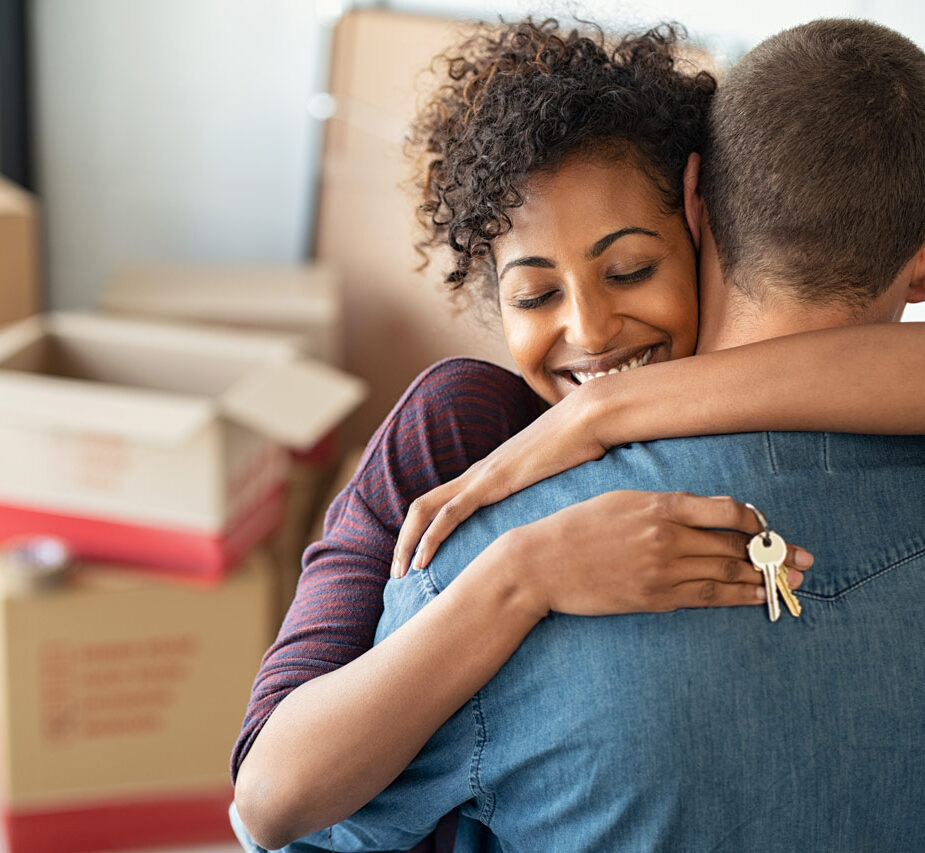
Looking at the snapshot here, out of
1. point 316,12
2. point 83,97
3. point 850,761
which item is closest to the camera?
point 850,761

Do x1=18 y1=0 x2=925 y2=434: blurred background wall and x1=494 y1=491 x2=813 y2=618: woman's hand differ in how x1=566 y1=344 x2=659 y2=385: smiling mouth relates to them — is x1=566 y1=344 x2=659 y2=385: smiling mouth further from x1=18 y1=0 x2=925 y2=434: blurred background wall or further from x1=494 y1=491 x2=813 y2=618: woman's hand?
x1=18 y1=0 x2=925 y2=434: blurred background wall

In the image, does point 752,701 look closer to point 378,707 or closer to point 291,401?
point 378,707

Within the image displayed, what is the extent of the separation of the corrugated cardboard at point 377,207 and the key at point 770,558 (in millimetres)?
1859

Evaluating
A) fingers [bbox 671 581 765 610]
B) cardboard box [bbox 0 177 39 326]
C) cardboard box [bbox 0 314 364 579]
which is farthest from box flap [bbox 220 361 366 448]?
fingers [bbox 671 581 765 610]

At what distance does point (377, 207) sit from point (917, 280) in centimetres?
203

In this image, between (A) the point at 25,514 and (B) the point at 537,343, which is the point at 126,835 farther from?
(B) the point at 537,343

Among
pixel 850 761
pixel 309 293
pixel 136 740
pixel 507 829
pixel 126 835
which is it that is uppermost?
pixel 850 761

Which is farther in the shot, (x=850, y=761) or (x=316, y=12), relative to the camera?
(x=316, y=12)

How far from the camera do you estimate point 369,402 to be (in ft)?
9.59

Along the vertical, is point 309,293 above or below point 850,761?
below

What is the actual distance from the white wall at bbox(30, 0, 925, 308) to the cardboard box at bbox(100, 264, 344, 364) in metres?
0.30

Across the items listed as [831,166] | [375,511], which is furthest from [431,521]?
[831,166]

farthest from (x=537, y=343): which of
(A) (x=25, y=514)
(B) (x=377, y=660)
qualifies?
(A) (x=25, y=514)

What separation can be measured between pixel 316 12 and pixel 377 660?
2.61 metres
